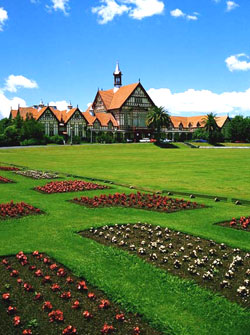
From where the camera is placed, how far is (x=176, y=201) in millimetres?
13992

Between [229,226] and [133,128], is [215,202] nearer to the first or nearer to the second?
[229,226]

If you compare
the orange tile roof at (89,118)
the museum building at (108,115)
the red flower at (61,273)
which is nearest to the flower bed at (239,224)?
A: the red flower at (61,273)

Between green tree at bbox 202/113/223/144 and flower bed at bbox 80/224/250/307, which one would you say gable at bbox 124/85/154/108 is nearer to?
green tree at bbox 202/113/223/144

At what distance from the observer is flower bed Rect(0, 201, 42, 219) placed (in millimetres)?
11581

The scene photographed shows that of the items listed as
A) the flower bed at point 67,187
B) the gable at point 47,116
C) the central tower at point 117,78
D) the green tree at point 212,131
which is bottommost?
the flower bed at point 67,187

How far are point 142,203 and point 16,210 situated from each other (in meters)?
4.83

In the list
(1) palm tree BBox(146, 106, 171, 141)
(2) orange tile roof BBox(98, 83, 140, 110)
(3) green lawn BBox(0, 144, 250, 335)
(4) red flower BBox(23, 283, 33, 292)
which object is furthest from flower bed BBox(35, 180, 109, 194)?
(2) orange tile roof BBox(98, 83, 140, 110)

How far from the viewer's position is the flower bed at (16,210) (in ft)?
38.0

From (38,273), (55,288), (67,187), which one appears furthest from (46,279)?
(67,187)

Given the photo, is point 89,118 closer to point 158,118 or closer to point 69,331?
point 158,118

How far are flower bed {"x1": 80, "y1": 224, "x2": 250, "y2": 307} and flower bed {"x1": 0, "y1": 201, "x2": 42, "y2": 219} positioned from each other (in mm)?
3185

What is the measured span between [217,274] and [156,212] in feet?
18.5

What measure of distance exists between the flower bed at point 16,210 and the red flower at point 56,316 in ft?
22.1

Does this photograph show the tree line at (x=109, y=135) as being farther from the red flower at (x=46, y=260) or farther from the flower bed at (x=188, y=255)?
the red flower at (x=46, y=260)
